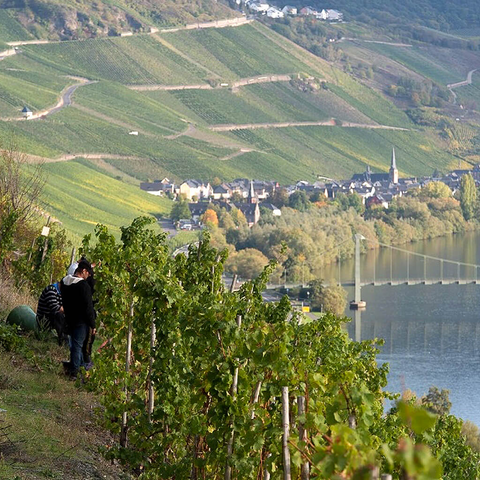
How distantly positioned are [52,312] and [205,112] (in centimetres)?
6662

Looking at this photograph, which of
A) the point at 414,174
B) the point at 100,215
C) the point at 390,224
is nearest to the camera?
the point at 100,215

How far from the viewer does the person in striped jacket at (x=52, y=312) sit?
7352mm

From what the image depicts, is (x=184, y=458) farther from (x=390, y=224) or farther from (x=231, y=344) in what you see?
(x=390, y=224)

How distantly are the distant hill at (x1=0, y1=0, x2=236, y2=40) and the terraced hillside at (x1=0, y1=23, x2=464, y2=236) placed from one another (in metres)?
1.30

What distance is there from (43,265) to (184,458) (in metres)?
5.64

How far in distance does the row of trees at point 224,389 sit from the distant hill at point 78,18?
70234mm

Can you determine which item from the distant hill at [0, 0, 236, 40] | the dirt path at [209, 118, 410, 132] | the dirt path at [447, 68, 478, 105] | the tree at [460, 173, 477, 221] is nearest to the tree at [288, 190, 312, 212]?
the tree at [460, 173, 477, 221]

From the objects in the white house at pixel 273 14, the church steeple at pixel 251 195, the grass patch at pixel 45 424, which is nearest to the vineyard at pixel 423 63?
the white house at pixel 273 14

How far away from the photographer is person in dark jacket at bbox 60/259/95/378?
6359mm

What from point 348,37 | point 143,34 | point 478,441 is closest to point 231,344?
point 478,441

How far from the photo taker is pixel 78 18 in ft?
262

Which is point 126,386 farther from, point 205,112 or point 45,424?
point 205,112

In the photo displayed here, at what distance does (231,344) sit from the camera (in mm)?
4426

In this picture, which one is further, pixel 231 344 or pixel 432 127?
pixel 432 127
